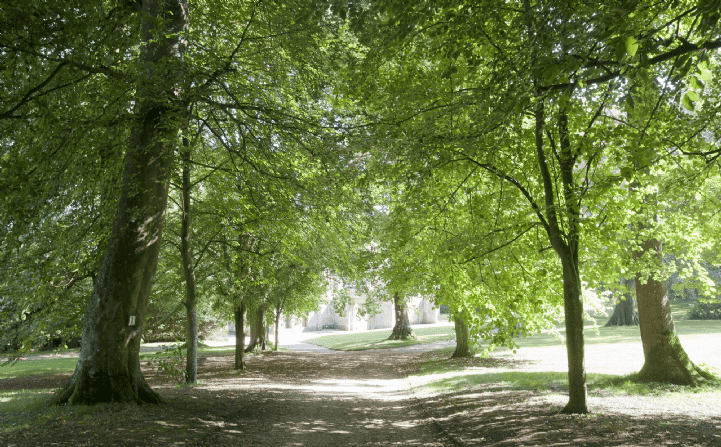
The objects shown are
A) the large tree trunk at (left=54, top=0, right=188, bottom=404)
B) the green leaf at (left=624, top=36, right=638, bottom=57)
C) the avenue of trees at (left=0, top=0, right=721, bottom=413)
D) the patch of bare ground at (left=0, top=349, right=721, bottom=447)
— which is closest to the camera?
the green leaf at (left=624, top=36, right=638, bottom=57)

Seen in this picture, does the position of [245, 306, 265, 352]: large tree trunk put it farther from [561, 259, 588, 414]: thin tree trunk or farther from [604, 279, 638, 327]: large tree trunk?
[604, 279, 638, 327]: large tree trunk

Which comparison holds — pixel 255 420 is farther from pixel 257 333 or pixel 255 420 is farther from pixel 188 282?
pixel 257 333

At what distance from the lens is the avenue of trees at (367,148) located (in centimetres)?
612

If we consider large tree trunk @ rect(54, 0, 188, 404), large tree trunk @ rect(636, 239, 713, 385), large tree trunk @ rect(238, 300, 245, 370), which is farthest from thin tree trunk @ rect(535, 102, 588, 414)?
large tree trunk @ rect(238, 300, 245, 370)

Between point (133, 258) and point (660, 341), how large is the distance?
37.7 feet

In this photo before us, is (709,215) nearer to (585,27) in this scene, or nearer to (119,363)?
(585,27)

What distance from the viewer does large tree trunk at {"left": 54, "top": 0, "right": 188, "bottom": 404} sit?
295 inches

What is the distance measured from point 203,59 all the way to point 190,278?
22.4 feet

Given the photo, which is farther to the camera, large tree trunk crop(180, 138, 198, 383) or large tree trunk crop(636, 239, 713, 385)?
large tree trunk crop(180, 138, 198, 383)

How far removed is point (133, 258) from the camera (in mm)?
7902

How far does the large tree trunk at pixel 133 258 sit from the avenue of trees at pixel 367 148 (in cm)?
4

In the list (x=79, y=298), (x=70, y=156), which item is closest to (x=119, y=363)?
(x=70, y=156)

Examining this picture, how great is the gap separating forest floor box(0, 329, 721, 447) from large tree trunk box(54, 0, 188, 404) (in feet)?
1.81

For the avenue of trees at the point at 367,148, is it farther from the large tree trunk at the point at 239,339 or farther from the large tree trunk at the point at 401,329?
the large tree trunk at the point at 401,329
